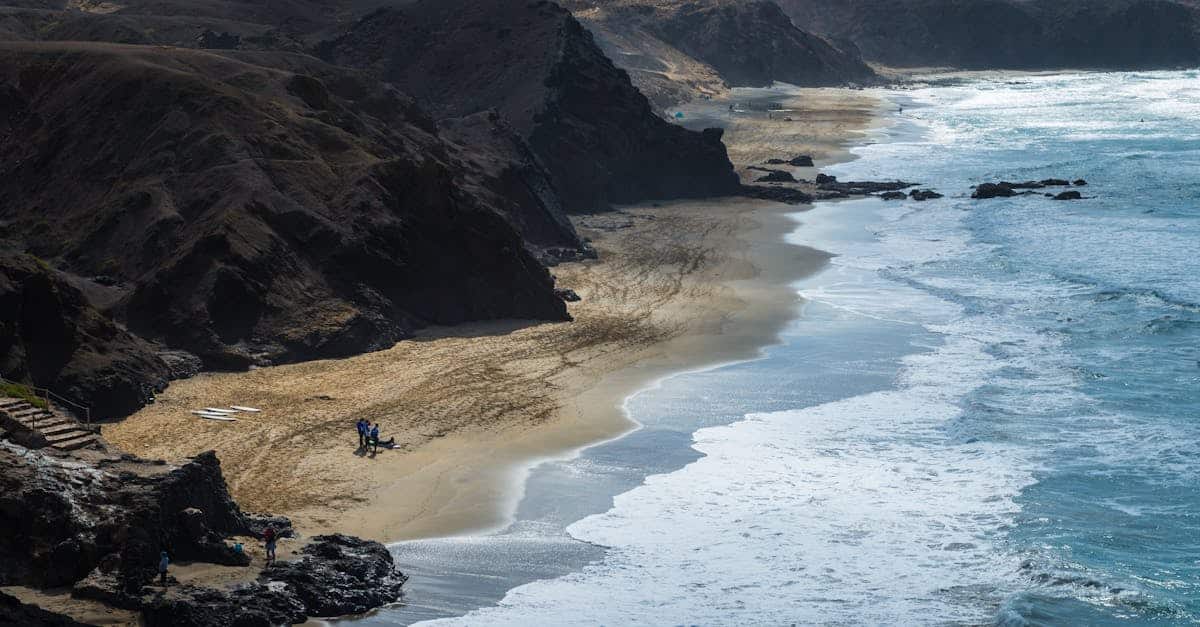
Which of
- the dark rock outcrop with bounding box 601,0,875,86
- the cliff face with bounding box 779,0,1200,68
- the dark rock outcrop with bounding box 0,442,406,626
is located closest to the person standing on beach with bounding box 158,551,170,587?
the dark rock outcrop with bounding box 0,442,406,626

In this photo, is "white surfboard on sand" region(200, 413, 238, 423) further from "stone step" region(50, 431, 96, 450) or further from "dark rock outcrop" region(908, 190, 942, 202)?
"dark rock outcrop" region(908, 190, 942, 202)

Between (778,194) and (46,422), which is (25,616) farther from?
(778,194)

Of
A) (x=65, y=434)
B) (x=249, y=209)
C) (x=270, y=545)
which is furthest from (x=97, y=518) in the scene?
(x=249, y=209)

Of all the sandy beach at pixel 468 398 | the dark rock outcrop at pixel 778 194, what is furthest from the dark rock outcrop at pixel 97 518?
the dark rock outcrop at pixel 778 194

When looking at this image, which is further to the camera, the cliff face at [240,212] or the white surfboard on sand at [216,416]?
the cliff face at [240,212]

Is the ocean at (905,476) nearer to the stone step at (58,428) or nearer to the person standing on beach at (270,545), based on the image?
the person standing on beach at (270,545)

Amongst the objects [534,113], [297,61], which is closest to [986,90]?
[534,113]

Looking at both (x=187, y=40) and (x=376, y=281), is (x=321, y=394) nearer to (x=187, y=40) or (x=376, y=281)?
(x=376, y=281)
